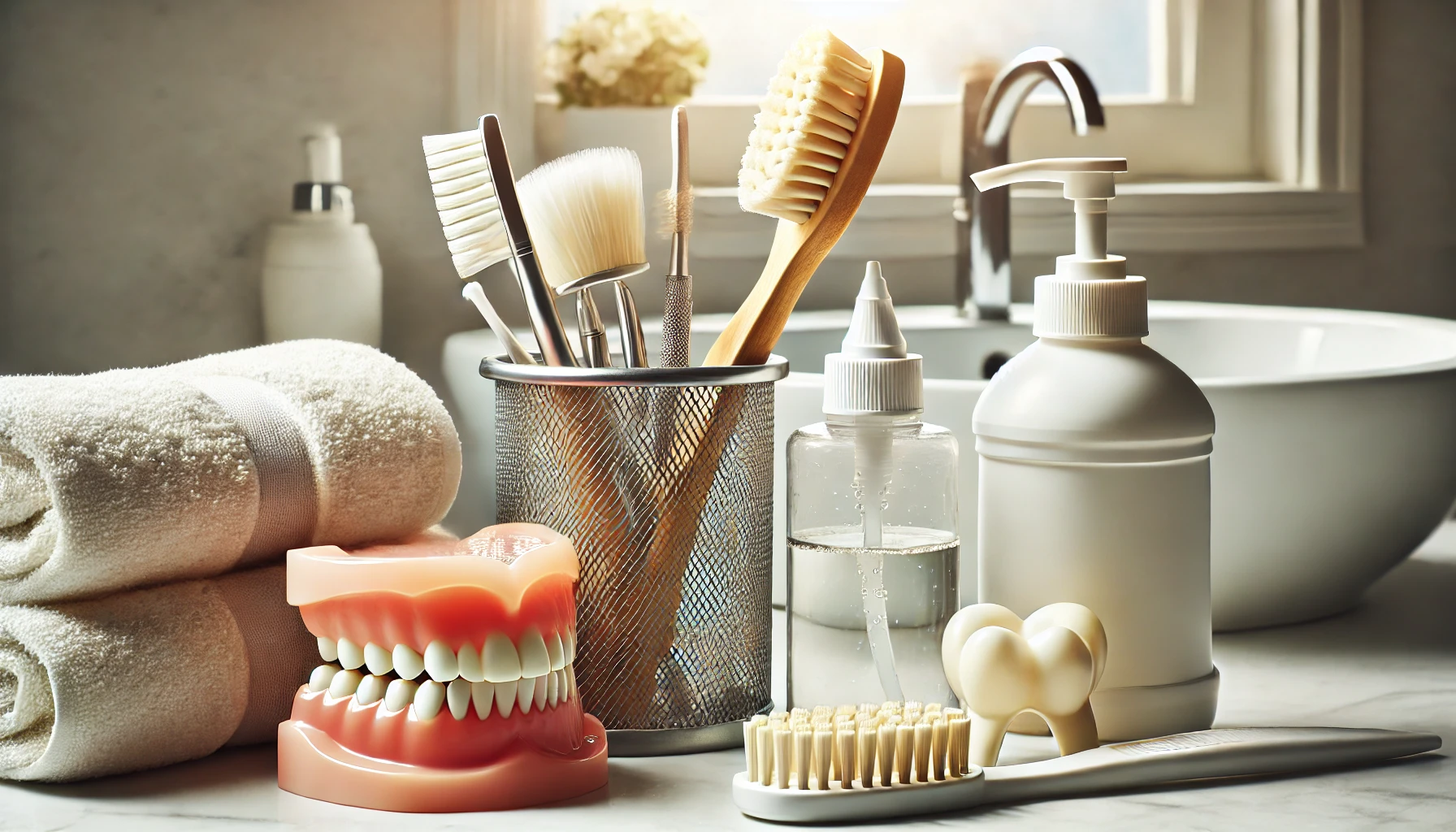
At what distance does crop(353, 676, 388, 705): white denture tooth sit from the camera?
50cm

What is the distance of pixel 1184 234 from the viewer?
119cm

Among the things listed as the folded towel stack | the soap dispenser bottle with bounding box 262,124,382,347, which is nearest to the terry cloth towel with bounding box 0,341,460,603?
the folded towel stack

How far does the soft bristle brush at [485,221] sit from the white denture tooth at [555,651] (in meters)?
0.11

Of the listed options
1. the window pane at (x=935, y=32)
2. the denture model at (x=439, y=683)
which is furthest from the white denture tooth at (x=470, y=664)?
the window pane at (x=935, y=32)

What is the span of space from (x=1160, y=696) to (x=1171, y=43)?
0.89 m

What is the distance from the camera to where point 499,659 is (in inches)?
19.3

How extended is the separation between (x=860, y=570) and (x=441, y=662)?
0.60 ft

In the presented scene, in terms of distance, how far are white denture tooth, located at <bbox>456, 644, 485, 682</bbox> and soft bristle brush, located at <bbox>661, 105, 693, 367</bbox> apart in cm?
15

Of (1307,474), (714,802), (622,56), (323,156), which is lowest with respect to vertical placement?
(714,802)

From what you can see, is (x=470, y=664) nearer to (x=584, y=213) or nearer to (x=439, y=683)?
(x=439, y=683)

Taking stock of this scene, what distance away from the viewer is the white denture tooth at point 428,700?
19.4 inches

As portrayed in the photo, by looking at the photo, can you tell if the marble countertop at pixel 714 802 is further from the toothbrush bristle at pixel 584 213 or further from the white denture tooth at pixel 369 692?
the toothbrush bristle at pixel 584 213

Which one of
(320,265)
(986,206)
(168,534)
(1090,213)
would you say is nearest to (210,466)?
(168,534)

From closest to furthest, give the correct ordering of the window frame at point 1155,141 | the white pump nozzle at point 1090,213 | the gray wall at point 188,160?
the white pump nozzle at point 1090,213 < the gray wall at point 188,160 < the window frame at point 1155,141
